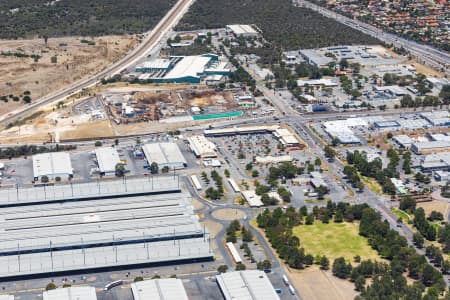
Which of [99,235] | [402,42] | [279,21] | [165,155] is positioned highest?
[279,21]

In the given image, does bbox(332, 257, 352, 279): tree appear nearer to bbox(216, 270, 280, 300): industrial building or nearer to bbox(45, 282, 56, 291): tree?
bbox(216, 270, 280, 300): industrial building

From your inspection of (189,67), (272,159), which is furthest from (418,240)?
(189,67)

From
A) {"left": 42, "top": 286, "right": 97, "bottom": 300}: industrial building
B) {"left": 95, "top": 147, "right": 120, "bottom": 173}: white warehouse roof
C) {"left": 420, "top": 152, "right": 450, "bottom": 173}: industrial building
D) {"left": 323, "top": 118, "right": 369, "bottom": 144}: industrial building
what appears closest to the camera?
{"left": 42, "top": 286, "right": 97, "bottom": 300}: industrial building

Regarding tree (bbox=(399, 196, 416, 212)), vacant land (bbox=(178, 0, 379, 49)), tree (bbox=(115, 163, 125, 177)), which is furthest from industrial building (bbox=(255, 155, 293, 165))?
vacant land (bbox=(178, 0, 379, 49))

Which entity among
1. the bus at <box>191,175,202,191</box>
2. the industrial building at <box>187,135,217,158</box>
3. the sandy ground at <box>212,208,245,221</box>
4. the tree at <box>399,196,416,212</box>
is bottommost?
the sandy ground at <box>212,208,245,221</box>

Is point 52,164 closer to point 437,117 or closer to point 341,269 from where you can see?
point 341,269

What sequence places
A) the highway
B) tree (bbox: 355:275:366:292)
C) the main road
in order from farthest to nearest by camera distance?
the highway, the main road, tree (bbox: 355:275:366:292)

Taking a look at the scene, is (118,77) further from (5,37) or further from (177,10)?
(177,10)
